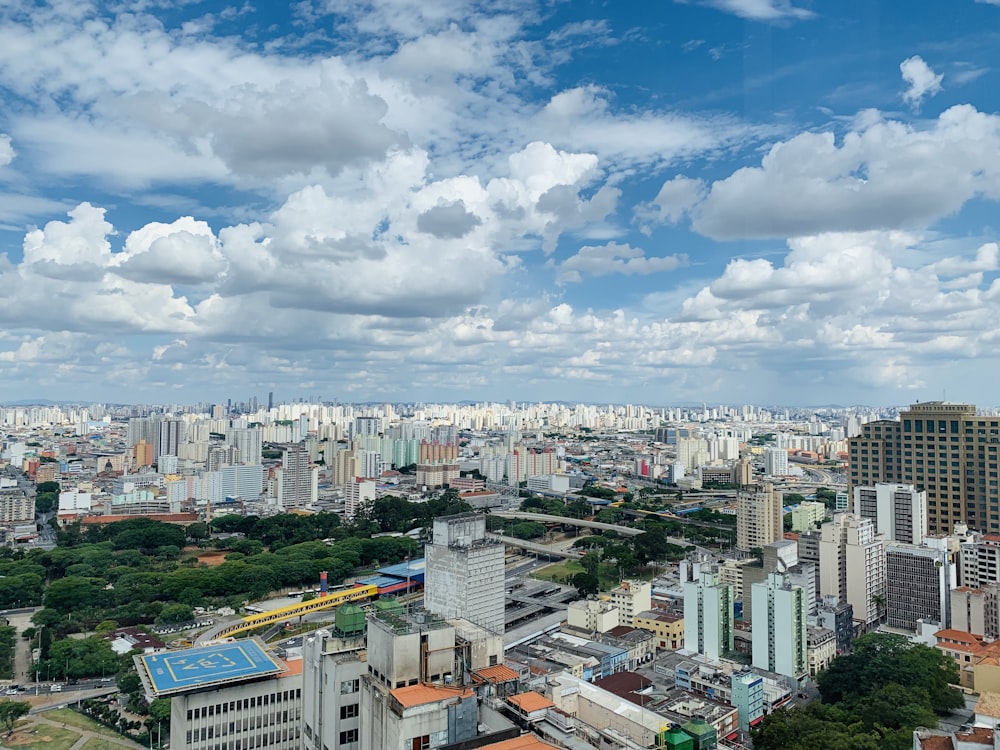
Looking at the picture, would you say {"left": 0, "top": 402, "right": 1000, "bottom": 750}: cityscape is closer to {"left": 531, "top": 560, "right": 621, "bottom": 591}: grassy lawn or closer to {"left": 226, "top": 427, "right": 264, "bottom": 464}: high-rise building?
{"left": 531, "top": 560, "right": 621, "bottom": 591}: grassy lawn

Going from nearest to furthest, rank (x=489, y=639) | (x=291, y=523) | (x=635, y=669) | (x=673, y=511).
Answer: (x=489, y=639) < (x=635, y=669) < (x=291, y=523) < (x=673, y=511)

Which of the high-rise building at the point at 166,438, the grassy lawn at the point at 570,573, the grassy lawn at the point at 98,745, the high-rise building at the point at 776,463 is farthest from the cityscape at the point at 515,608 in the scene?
the high-rise building at the point at 166,438

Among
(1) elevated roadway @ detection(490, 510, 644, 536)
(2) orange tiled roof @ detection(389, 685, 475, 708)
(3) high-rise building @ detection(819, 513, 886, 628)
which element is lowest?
(1) elevated roadway @ detection(490, 510, 644, 536)

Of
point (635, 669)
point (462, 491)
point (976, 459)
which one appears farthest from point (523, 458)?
point (635, 669)

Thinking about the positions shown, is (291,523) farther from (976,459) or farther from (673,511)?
(976,459)

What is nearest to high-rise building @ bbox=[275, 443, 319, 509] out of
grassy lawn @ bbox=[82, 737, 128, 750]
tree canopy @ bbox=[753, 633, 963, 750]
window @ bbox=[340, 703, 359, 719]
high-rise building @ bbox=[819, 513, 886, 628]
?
grassy lawn @ bbox=[82, 737, 128, 750]

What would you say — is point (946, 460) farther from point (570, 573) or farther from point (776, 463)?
point (776, 463)

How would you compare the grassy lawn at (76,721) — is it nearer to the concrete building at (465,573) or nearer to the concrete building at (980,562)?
the concrete building at (465,573)
